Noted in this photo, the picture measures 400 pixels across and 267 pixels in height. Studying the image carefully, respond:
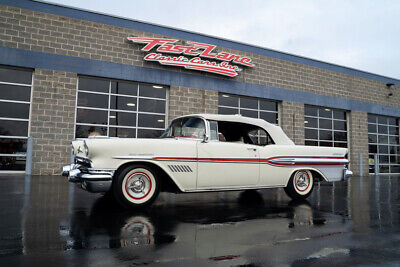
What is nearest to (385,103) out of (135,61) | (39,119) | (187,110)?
(187,110)

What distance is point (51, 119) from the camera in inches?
503

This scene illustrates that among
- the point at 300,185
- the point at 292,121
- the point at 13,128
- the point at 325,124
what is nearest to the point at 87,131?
the point at 13,128

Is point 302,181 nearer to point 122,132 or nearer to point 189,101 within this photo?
point 189,101

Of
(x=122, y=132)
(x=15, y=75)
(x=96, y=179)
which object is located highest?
(x=15, y=75)

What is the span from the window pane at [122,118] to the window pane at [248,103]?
21.0ft

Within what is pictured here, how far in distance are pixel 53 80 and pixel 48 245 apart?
1163cm

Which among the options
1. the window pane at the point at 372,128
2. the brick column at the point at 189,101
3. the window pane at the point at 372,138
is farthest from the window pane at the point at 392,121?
the brick column at the point at 189,101

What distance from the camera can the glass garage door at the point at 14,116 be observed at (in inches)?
492

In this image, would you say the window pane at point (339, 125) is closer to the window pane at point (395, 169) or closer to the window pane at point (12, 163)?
the window pane at point (395, 169)

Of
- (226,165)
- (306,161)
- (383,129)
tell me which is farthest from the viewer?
(383,129)

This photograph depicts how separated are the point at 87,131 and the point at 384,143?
68.9 ft

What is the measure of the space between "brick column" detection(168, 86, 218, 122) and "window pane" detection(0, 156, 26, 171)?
6.83 metres

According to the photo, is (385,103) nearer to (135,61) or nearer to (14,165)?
(135,61)

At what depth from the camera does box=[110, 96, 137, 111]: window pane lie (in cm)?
1447
